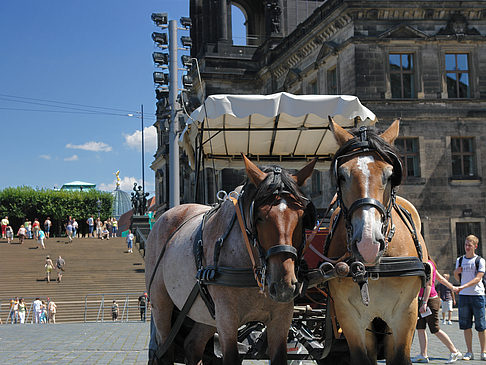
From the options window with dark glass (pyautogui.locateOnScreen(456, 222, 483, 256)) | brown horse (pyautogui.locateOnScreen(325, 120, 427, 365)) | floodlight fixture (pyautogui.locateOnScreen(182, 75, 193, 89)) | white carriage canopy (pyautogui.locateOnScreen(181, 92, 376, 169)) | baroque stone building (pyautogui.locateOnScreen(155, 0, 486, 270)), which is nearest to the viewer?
brown horse (pyautogui.locateOnScreen(325, 120, 427, 365))

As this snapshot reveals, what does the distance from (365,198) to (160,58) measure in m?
12.5

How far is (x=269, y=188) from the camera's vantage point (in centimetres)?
443

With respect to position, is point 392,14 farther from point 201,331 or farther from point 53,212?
point 53,212

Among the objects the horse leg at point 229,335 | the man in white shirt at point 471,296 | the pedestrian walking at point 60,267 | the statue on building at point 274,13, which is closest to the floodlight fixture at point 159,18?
the man in white shirt at point 471,296

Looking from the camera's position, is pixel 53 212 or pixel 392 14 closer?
pixel 392 14

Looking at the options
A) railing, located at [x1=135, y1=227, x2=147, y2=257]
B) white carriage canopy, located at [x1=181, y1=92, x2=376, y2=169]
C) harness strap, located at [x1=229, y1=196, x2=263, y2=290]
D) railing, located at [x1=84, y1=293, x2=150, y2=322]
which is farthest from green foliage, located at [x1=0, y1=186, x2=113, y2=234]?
harness strap, located at [x1=229, y1=196, x2=263, y2=290]

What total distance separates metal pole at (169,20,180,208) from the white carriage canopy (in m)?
5.16

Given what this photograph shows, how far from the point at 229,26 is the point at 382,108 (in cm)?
2148

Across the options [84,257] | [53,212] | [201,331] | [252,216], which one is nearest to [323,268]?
[252,216]

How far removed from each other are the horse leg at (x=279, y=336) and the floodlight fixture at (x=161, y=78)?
37.9 ft

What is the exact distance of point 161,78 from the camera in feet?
50.8

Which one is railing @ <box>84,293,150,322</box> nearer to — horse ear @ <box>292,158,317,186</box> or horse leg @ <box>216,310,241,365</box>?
horse leg @ <box>216,310,241,365</box>

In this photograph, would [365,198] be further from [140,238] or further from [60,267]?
[140,238]

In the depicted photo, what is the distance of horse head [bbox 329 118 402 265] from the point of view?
400cm
